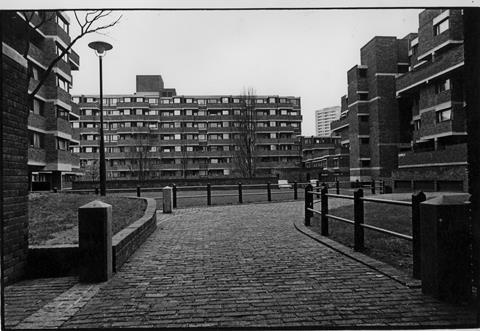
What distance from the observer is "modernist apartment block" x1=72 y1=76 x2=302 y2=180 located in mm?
68125

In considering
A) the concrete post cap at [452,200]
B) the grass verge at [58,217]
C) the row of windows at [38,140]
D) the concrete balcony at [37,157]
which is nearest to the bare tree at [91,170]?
the row of windows at [38,140]

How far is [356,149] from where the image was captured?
4256 centimetres

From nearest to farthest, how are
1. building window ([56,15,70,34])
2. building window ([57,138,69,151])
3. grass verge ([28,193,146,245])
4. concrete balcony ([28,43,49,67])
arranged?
grass verge ([28,193,146,245]), concrete balcony ([28,43,49,67]), building window ([56,15,70,34]), building window ([57,138,69,151])

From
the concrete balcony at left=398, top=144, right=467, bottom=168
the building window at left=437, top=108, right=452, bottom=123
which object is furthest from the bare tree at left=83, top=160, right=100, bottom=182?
the building window at left=437, top=108, right=452, bottom=123

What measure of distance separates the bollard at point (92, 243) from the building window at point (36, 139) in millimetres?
27995

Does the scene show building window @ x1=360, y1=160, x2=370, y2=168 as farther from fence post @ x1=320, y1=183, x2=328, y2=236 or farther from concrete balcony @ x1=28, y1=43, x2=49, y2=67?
fence post @ x1=320, y1=183, x2=328, y2=236

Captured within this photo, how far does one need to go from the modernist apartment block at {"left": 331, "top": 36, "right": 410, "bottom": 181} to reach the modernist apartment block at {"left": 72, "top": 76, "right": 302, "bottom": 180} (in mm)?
25433

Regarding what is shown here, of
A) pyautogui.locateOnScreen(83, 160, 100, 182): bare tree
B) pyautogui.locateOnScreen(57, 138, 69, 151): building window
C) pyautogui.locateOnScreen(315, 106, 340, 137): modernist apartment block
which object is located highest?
pyautogui.locateOnScreen(315, 106, 340, 137): modernist apartment block

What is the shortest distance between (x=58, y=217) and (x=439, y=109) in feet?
96.1

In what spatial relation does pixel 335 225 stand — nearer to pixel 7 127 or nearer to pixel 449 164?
pixel 7 127

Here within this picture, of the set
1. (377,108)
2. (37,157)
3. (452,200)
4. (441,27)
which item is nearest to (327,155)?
(377,108)

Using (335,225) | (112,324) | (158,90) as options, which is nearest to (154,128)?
(158,90)

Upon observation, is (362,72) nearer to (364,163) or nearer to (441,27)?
(364,163)

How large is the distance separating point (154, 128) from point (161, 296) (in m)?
70.6
